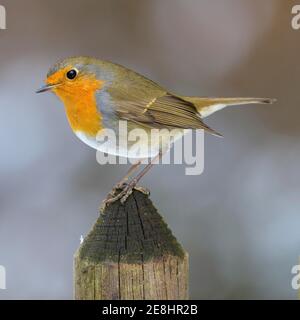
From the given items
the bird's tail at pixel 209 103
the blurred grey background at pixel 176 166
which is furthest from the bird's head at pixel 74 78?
the blurred grey background at pixel 176 166

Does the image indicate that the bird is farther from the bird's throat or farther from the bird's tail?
the bird's tail

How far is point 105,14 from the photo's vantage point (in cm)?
485

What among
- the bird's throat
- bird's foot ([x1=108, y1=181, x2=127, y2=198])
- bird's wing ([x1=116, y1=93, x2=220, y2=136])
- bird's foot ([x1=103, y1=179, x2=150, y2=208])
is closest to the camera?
bird's foot ([x1=103, y1=179, x2=150, y2=208])

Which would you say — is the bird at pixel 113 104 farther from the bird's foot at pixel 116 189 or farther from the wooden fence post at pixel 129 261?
the wooden fence post at pixel 129 261

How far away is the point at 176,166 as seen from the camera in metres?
4.61

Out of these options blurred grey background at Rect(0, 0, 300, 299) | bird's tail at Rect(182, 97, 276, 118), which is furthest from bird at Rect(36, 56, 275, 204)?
blurred grey background at Rect(0, 0, 300, 299)

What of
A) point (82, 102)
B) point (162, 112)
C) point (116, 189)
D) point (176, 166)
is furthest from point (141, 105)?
point (176, 166)

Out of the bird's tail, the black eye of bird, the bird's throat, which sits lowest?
the bird's throat

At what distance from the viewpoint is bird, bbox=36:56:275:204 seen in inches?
114

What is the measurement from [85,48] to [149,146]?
200cm

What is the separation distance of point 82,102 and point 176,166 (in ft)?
5.78

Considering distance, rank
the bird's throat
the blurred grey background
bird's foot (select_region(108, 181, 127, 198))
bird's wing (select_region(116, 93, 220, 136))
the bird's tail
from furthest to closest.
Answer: the blurred grey background < the bird's tail < bird's wing (select_region(116, 93, 220, 136)) < the bird's throat < bird's foot (select_region(108, 181, 127, 198))

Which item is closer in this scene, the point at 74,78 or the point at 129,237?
the point at 129,237

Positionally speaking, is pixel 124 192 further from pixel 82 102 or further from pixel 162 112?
pixel 162 112
